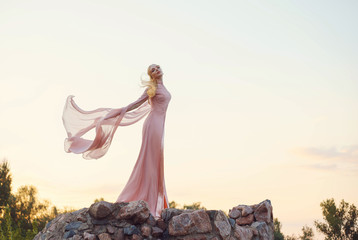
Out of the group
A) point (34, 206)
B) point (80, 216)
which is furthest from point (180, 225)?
point (34, 206)

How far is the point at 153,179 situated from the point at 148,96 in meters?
1.88

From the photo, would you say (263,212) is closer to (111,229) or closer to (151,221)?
(151,221)

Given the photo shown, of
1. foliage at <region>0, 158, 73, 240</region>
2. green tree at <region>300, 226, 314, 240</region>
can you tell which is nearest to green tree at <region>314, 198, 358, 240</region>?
green tree at <region>300, 226, 314, 240</region>

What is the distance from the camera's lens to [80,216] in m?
7.00

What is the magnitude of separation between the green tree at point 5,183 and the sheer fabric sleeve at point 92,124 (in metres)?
19.0

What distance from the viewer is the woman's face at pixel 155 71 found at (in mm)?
9656

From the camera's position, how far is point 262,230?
9.00m

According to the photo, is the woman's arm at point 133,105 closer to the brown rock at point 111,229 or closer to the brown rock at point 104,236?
the brown rock at point 111,229

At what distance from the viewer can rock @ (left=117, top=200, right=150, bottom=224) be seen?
6863 mm

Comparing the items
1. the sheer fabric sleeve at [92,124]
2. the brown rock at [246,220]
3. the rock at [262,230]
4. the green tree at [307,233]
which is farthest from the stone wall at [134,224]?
the green tree at [307,233]

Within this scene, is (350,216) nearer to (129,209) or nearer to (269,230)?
(269,230)

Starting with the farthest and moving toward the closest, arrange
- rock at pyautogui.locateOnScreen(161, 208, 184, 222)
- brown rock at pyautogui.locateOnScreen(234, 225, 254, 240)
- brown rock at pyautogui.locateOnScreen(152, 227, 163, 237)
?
brown rock at pyautogui.locateOnScreen(234, 225, 254, 240), rock at pyautogui.locateOnScreen(161, 208, 184, 222), brown rock at pyautogui.locateOnScreen(152, 227, 163, 237)

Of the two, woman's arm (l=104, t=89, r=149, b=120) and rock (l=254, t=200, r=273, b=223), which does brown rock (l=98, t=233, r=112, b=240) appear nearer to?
woman's arm (l=104, t=89, r=149, b=120)

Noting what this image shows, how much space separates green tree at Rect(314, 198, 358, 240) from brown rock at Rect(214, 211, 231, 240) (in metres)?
18.0
